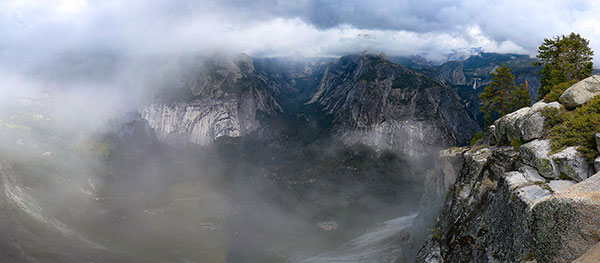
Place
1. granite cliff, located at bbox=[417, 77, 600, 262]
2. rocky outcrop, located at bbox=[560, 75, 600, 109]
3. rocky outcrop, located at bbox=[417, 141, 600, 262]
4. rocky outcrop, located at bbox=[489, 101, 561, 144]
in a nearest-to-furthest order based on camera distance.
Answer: rocky outcrop, located at bbox=[417, 141, 600, 262] → granite cliff, located at bbox=[417, 77, 600, 262] → rocky outcrop, located at bbox=[560, 75, 600, 109] → rocky outcrop, located at bbox=[489, 101, 561, 144]

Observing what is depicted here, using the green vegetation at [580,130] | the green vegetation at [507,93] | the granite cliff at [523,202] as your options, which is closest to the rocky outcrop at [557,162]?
the granite cliff at [523,202]

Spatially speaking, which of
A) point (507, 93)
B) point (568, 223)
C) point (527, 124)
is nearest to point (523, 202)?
point (568, 223)

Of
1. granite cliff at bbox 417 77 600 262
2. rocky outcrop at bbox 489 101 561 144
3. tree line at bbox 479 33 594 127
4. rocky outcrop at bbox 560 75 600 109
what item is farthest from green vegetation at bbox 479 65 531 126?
rocky outcrop at bbox 560 75 600 109

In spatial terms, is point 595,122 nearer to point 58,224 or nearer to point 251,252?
point 251,252

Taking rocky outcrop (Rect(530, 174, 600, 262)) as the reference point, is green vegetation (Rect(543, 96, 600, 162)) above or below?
above

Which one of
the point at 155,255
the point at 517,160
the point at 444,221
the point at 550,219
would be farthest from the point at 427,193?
the point at 155,255

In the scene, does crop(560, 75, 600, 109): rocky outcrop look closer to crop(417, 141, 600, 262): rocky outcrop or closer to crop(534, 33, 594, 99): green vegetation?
crop(417, 141, 600, 262): rocky outcrop

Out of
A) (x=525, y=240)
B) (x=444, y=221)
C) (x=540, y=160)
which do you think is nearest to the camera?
(x=525, y=240)
